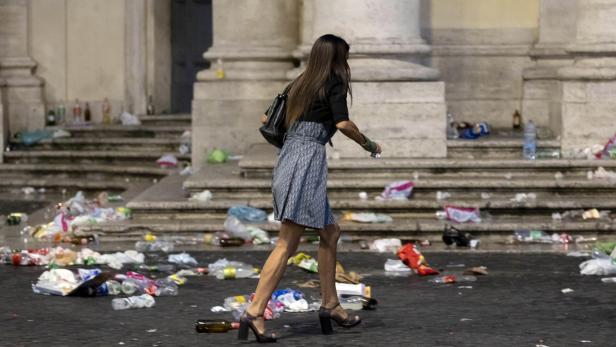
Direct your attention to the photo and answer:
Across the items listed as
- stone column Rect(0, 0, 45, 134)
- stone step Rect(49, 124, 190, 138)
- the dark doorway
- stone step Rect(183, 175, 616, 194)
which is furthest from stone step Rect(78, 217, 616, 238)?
the dark doorway

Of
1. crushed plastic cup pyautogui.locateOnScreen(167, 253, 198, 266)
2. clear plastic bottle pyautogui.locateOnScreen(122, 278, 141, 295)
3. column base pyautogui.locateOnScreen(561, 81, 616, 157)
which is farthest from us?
column base pyautogui.locateOnScreen(561, 81, 616, 157)

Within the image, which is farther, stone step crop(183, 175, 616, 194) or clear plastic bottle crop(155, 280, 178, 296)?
stone step crop(183, 175, 616, 194)

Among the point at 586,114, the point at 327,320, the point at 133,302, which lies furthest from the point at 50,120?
the point at 327,320

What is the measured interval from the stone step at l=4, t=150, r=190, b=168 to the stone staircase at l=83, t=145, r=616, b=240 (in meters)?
4.09

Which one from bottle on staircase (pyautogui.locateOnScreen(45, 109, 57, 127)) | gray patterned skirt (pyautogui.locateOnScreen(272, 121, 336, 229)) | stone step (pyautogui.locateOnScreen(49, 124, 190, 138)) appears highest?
gray patterned skirt (pyautogui.locateOnScreen(272, 121, 336, 229))

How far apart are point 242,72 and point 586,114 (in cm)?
413

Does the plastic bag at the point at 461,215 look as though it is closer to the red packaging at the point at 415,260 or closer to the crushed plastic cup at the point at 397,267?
the red packaging at the point at 415,260

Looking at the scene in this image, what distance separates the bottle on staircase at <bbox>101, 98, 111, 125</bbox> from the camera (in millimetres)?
23578

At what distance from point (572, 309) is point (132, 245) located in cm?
493

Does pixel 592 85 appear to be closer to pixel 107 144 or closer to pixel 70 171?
pixel 107 144

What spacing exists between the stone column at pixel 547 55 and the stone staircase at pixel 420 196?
3055mm

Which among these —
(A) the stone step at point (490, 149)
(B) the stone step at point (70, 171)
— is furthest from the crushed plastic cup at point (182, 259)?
(B) the stone step at point (70, 171)

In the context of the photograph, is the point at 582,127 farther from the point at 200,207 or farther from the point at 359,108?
the point at 200,207

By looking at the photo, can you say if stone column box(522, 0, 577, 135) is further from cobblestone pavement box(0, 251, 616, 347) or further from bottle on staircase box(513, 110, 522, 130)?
cobblestone pavement box(0, 251, 616, 347)
